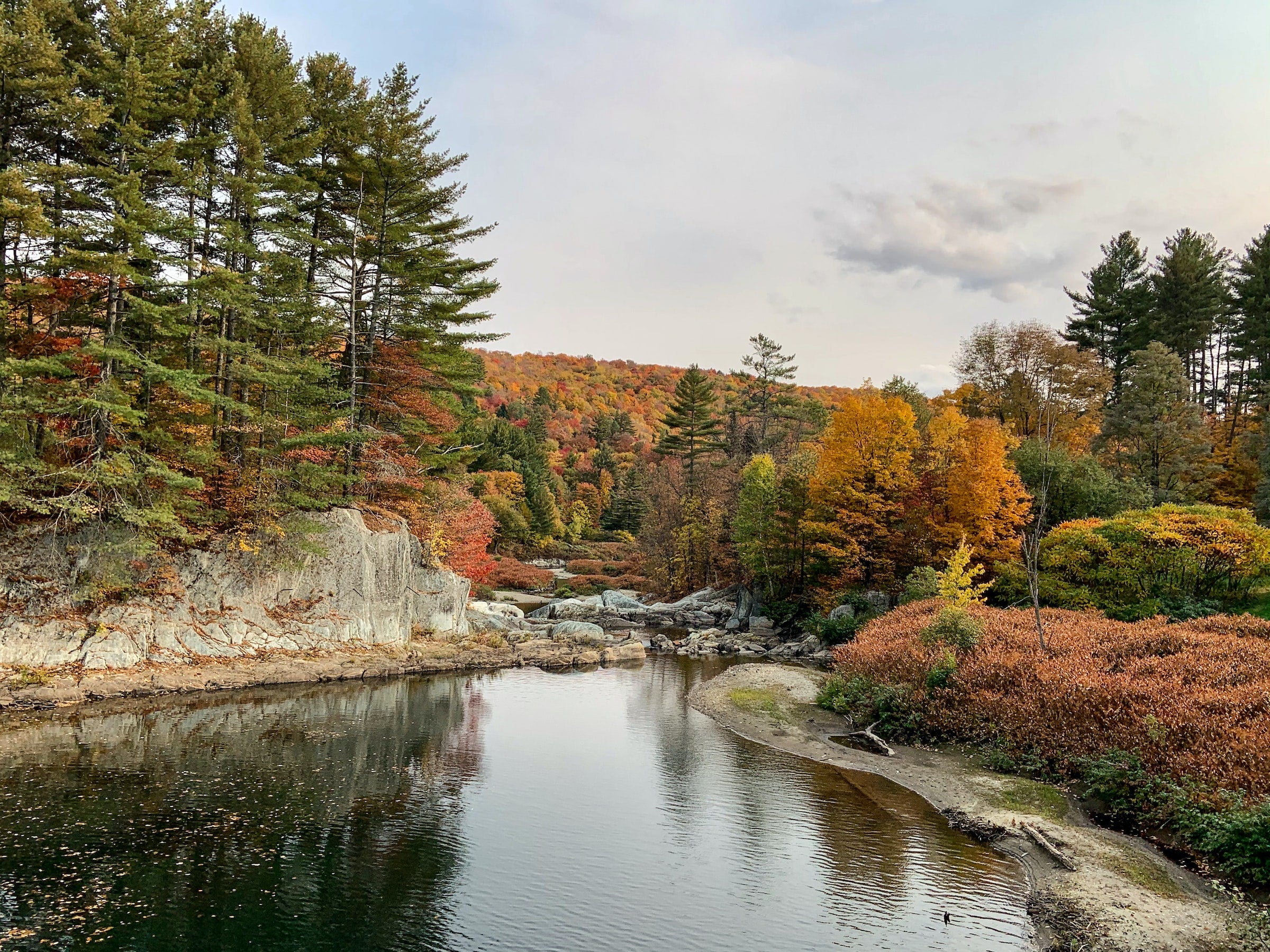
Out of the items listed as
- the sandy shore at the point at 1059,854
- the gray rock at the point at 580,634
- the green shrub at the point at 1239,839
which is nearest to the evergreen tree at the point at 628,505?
the gray rock at the point at 580,634

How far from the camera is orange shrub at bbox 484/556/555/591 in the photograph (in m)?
61.1

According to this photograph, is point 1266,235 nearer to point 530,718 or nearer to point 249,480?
point 530,718

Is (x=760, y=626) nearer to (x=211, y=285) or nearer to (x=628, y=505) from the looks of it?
(x=211, y=285)

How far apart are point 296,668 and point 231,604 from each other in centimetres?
320

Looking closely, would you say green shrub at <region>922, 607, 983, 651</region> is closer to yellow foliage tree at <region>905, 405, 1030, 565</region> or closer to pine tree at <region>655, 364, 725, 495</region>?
yellow foliage tree at <region>905, 405, 1030, 565</region>

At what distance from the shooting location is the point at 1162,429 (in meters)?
35.5

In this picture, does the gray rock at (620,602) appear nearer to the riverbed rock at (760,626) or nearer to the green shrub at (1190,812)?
the riverbed rock at (760,626)

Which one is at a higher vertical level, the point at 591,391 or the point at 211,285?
the point at 591,391

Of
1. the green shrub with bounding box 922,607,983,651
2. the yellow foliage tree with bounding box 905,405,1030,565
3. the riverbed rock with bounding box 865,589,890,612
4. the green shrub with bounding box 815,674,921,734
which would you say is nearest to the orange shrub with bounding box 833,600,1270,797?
the green shrub with bounding box 922,607,983,651

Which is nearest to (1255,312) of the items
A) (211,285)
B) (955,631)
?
(955,631)

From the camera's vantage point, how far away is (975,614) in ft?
77.1

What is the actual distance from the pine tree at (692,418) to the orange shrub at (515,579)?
1674 centimetres

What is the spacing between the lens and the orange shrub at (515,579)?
6109 centimetres

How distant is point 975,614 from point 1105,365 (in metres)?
35.2
